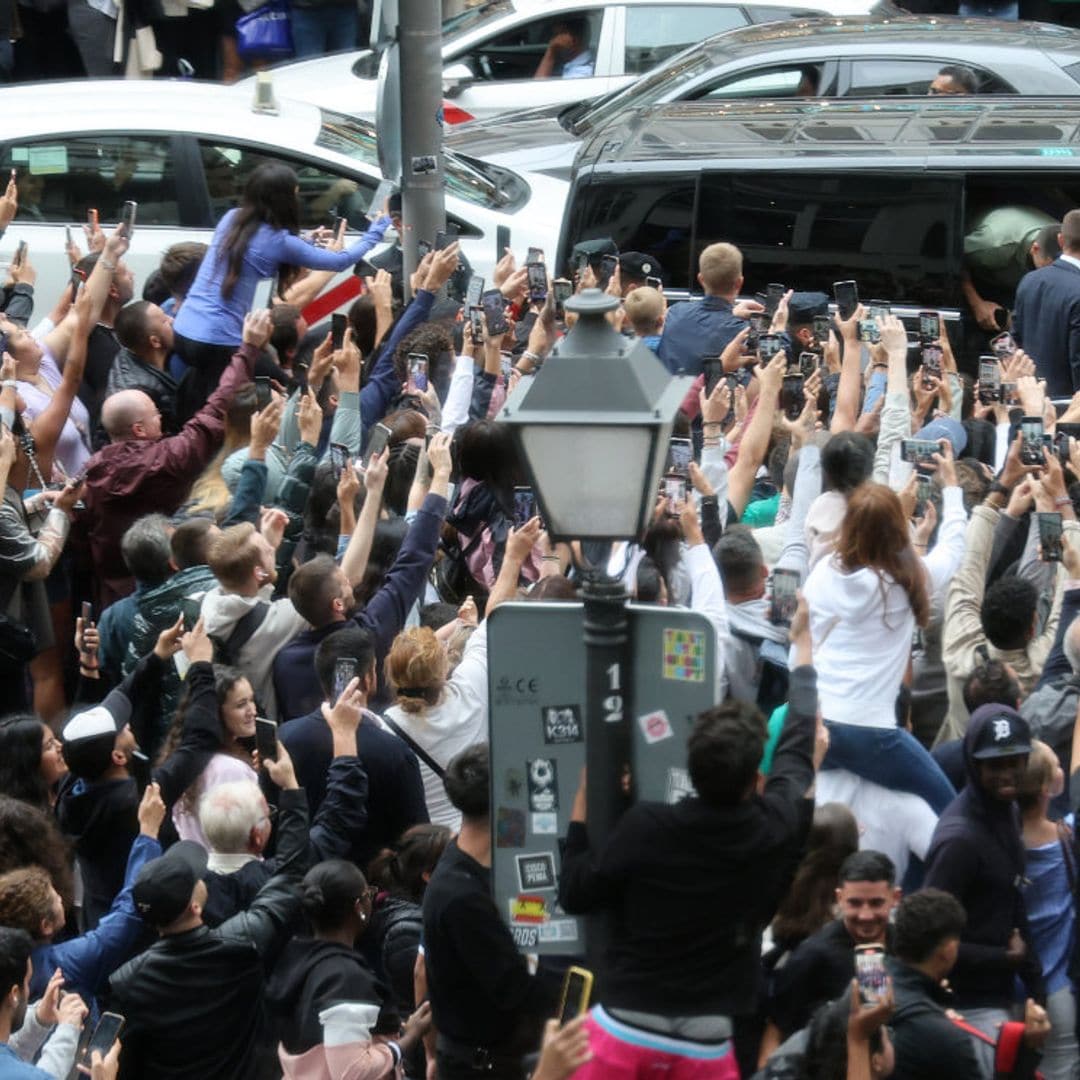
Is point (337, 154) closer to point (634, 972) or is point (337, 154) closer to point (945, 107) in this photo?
point (945, 107)

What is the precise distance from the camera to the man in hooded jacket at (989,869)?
18.4ft

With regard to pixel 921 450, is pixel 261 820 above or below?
below

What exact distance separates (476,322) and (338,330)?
2.41ft

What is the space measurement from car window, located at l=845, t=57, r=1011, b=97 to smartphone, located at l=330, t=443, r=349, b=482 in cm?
548

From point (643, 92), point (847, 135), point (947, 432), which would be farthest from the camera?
point (643, 92)

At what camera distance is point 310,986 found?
5.80 metres

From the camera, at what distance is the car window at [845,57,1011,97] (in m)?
12.4

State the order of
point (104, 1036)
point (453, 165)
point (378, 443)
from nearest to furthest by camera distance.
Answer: point (104, 1036) < point (378, 443) < point (453, 165)

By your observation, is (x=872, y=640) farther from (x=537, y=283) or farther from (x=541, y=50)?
(x=541, y=50)

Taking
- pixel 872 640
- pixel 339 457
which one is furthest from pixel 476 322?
pixel 872 640

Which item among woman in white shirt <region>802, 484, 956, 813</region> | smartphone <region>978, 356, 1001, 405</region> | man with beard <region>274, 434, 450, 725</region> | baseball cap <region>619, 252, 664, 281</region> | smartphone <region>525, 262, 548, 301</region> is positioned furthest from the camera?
baseball cap <region>619, 252, 664, 281</region>

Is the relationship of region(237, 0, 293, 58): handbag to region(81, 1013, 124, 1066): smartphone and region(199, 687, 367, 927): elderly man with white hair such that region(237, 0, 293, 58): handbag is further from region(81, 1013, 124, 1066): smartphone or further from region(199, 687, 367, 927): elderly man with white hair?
region(81, 1013, 124, 1066): smartphone

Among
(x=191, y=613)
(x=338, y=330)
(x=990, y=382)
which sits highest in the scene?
(x=990, y=382)

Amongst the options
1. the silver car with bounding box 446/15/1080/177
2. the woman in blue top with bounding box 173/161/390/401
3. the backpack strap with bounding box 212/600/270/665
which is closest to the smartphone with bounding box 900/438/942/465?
the backpack strap with bounding box 212/600/270/665
